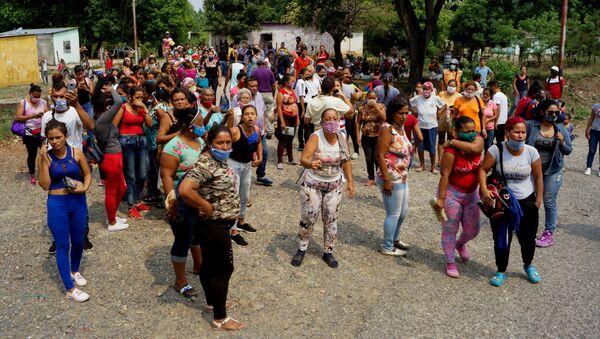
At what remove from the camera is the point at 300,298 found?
526 cm

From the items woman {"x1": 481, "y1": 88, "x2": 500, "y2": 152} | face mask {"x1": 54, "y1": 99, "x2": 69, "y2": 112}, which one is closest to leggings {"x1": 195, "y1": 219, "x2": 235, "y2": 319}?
face mask {"x1": 54, "y1": 99, "x2": 69, "y2": 112}

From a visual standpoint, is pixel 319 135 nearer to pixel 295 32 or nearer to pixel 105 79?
pixel 105 79

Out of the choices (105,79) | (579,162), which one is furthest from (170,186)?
(579,162)

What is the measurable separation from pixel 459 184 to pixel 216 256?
2746 millimetres

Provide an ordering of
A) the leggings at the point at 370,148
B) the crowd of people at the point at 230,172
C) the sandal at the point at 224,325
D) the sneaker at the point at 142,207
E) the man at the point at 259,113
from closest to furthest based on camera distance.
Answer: the crowd of people at the point at 230,172 < the sandal at the point at 224,325 < the sneaker at the point at 142,207 < the man at the point at 259,113 < the leggings at the point at 370,148

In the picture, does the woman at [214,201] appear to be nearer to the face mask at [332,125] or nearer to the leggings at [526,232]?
the face mask at [332,125]

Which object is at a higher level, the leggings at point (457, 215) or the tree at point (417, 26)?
the tree at point (417, 26)

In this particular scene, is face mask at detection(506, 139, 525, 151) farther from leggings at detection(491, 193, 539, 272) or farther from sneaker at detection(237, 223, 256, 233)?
sneaker at detection(237, 223, 256, 233)

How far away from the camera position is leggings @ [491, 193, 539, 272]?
544cm

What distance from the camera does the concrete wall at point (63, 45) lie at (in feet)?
134

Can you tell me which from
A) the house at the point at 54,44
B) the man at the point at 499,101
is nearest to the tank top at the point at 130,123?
the man at the point at 499,101

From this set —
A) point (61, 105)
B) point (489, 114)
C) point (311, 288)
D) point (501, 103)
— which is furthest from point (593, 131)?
point (61, 105)

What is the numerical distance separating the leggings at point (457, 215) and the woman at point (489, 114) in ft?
15.0

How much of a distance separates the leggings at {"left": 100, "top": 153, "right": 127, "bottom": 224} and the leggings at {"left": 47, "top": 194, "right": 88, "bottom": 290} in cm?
148
